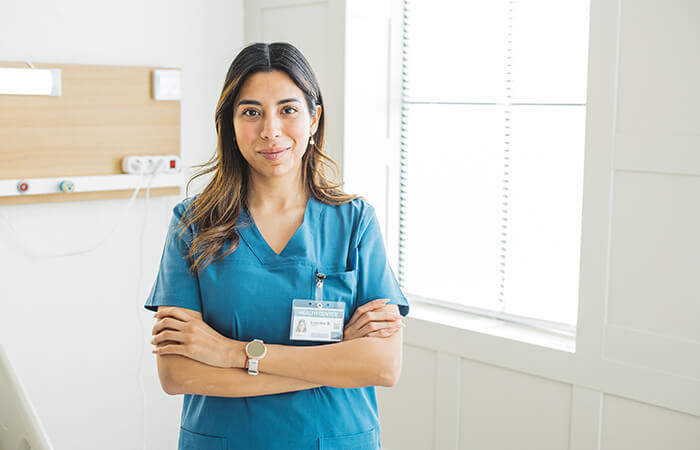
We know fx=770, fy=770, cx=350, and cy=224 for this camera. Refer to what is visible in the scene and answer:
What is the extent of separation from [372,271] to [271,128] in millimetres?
396

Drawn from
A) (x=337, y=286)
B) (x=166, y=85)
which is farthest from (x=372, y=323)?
(x=166, y=85)

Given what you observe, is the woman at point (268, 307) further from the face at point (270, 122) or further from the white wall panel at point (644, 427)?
the white wall panel at point (644, 427)

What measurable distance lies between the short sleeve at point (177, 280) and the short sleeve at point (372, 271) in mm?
366

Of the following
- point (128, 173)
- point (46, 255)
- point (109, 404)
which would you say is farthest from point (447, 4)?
point (109, 404)

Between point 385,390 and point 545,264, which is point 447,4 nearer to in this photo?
point 545,264

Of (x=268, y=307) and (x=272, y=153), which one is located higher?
(x=272, y=153)

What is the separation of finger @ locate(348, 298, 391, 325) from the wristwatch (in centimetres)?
22

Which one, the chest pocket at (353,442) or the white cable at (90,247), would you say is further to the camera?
the white cable at (90,247)

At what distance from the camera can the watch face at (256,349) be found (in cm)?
161

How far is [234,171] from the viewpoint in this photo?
69.7 inches

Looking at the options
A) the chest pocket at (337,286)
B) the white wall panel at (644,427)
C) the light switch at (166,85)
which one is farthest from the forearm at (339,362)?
the light switch at (166,85)

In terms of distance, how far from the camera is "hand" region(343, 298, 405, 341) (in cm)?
168

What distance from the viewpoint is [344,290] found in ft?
5.64

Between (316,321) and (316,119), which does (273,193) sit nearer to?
(316,119)
